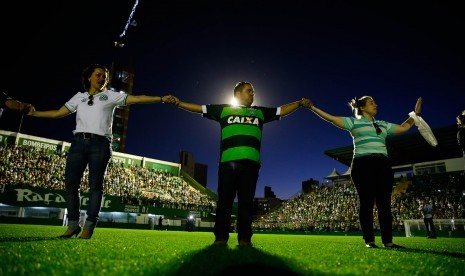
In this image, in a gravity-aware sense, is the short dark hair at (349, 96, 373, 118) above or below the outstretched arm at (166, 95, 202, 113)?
above

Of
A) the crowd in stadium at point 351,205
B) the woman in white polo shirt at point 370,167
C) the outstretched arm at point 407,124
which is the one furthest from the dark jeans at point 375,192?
the crowd in stadium at point 351,205

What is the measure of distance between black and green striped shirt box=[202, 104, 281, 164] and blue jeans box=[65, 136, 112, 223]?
1.55 m

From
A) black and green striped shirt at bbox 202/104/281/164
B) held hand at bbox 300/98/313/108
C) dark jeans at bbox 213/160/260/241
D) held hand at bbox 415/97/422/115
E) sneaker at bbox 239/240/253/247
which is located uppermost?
held hand at bbox 415/97/422/115

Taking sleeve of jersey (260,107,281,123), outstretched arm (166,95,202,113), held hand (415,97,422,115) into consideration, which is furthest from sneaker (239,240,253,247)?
held hand (415,97,422,115)

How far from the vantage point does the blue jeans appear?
403 cm

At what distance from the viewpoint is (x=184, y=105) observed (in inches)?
172

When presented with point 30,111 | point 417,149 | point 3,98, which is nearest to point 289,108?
point 30,111

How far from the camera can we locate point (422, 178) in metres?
31.2

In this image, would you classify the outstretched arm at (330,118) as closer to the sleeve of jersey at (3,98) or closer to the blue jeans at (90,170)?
the blue jeans at (90,170)

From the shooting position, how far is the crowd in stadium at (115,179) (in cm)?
2772

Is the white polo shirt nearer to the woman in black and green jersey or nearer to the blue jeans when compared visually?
the blue jeans

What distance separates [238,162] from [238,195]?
43 centimetres

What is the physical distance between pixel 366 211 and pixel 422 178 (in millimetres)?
32288

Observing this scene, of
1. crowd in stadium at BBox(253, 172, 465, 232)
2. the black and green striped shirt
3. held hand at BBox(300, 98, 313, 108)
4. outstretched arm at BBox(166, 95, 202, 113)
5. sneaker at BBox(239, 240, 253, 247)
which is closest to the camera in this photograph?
sneaker at BBox(239, 240, 253, 247)
